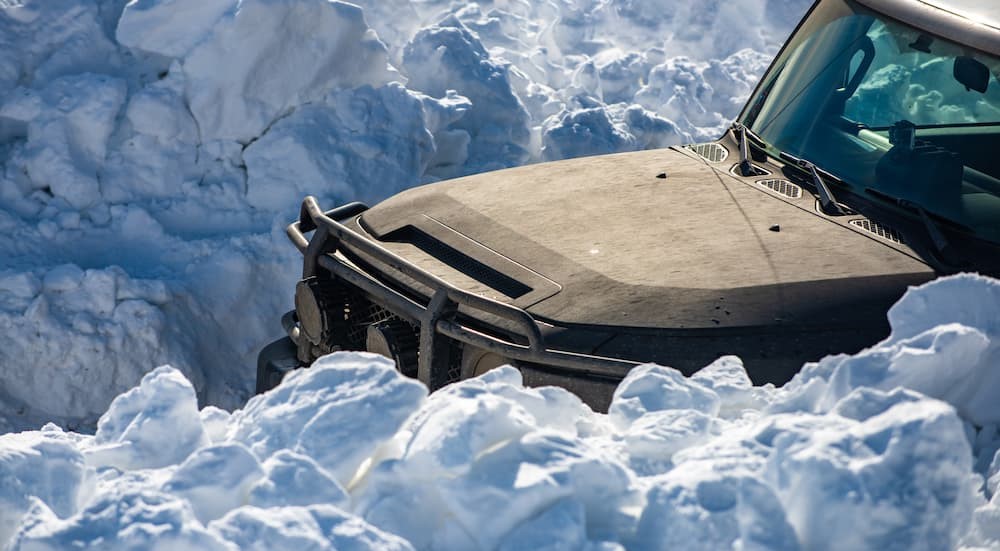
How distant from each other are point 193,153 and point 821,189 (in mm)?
3822

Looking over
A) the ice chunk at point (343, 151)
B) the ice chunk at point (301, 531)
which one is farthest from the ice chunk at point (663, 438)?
the ice chunk at point (343, 151)

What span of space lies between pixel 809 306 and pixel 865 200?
79 cm

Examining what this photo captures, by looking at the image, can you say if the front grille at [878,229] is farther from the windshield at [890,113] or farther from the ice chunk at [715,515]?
the ice chunk at [715,515]

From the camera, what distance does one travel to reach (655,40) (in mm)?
11508

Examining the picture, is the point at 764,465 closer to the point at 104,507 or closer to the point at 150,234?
the point at 104,507

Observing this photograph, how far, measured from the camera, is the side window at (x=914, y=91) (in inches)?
157

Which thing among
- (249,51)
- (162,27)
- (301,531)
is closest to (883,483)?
(301,531)

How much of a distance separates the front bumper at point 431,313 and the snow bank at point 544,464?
2.26 feet

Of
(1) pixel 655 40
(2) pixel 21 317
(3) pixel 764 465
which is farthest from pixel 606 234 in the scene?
(1) pixel 655 40

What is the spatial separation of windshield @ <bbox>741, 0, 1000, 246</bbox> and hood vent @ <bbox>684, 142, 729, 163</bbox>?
0.47 feet

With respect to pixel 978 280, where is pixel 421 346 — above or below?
below

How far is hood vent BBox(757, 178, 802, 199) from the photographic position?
4.01m

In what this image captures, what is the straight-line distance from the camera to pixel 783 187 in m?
4.09

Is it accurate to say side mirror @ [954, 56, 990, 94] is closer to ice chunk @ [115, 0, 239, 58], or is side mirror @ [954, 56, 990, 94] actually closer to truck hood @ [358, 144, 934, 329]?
truck hood @ [358, 144, 934, 329]
